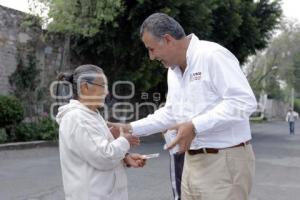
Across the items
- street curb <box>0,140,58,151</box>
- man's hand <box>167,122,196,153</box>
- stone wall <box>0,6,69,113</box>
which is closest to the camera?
man's hand <box>167,122,196,153</box>

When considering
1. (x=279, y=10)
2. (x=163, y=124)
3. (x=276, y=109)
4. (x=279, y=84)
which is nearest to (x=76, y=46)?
(x=279, y=10)

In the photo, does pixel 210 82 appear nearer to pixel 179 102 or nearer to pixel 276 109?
pixel 179 102

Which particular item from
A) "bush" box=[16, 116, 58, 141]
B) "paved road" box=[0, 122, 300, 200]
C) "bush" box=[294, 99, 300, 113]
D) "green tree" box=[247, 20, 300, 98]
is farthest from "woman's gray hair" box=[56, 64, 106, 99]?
"bush" box=[294, 99, 300, 113]

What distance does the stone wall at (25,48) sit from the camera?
14.5 meters

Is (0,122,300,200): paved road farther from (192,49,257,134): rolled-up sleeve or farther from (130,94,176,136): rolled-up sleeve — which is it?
(192,49,257,134): rolled-up sleeve

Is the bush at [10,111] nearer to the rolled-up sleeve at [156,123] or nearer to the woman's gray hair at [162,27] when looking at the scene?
the rolled-up sleeve at [156,123]

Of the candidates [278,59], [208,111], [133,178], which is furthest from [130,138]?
[278,59]

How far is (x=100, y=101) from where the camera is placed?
136 inches

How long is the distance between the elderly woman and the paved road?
14.3 feet

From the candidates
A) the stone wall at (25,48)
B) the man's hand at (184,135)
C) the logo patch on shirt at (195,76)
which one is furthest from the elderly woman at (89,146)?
the stone wall at (25,48)

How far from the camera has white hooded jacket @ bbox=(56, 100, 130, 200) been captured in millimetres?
3229

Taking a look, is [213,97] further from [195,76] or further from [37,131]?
[37,131]

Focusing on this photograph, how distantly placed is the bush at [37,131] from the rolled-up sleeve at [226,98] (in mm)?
11338

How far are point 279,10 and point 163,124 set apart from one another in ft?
67.0
